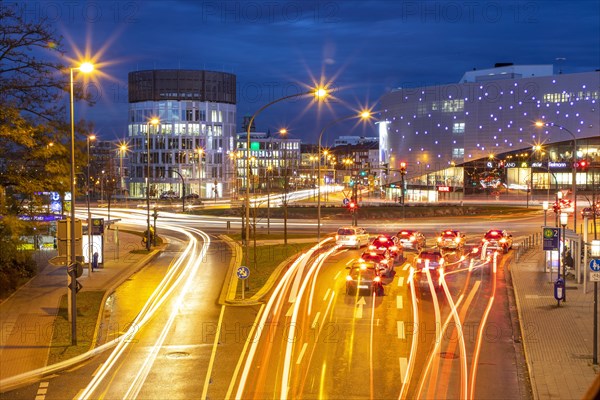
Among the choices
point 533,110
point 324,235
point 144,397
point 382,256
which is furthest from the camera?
point 533,110

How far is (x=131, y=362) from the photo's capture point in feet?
60.3

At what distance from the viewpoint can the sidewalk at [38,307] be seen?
60.4ft

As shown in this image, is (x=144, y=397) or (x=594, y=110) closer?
(x=144, y=397)

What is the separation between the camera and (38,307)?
25203 millimetres

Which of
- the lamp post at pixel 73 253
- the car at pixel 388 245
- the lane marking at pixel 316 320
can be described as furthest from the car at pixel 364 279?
the lamp post at pixel 73 253

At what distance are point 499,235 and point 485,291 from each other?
16470 millimetres

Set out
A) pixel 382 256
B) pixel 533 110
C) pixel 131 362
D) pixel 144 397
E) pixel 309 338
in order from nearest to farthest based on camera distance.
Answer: pixel 144 397 < pixel 131 362 < pixel 309 338 < pixel 382 256 < pixel 533 110

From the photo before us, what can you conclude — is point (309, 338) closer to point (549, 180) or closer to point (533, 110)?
point (549, 180)

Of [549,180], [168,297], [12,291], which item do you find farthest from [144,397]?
[549,180]

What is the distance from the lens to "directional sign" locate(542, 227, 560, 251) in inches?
1180

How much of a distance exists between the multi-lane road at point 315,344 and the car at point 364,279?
33 centimetres

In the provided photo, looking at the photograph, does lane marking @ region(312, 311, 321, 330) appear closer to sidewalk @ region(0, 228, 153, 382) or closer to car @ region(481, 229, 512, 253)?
sidewalk @ region(0, 228, 153, 382)

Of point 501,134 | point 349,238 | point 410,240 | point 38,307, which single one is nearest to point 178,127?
point 501,134

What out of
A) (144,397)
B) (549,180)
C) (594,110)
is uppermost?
(594,110)
